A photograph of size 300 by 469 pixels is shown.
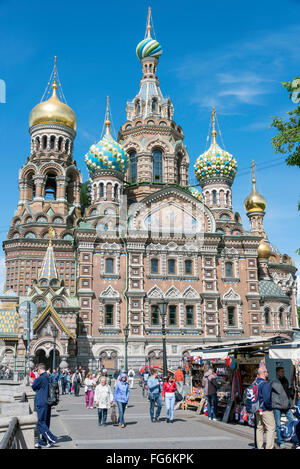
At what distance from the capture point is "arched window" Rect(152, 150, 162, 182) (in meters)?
44.4

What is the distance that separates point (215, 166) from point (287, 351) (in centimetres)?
3279

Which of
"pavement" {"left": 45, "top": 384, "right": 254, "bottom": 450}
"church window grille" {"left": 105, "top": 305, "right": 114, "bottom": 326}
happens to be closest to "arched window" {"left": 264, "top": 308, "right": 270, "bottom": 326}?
"church window grille" {"left": 105, "top": 305, "right": 114, "bottom": 326}

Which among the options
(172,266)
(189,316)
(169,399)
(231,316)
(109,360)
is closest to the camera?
(169,399)

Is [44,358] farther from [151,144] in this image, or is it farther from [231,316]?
[151,144]

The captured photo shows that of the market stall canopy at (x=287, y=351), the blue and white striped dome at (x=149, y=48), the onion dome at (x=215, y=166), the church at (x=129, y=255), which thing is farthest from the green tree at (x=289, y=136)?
the blue and white striped dome at (x=149, y=48)

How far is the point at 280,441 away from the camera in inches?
411

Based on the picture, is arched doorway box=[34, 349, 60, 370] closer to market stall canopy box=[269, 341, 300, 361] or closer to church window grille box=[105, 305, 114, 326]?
church window grille box=[105, 305, 114, 326]

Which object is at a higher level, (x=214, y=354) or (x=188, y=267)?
(x=188, y=267)

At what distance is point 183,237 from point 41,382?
28.0 m

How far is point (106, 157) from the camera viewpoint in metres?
40.7

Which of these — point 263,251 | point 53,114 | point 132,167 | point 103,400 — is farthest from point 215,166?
point 103,400

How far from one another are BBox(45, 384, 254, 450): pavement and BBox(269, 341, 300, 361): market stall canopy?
78.1 inches

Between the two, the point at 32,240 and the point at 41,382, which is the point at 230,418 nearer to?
the point at 41,382

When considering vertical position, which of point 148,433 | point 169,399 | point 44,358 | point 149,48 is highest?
point 149,48
